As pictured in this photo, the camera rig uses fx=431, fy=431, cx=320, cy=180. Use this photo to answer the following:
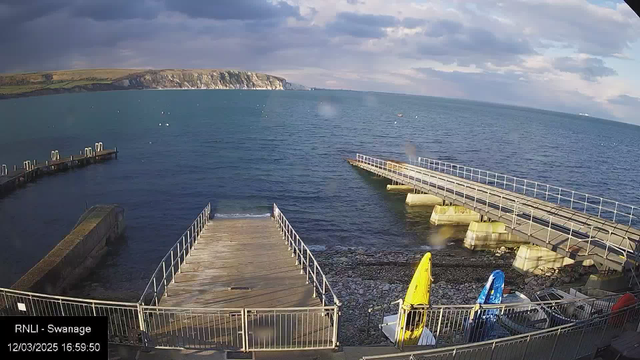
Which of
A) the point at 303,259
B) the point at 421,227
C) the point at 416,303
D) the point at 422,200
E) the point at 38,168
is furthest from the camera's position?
the point at 38,168

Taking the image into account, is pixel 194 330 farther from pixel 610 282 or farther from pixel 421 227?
pixel 421 227

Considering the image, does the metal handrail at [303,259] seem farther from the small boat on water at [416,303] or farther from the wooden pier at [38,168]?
the wooden pier at [38,168]

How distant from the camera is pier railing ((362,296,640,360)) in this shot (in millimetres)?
8984

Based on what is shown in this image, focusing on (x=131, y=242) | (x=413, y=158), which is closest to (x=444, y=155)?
(x=413, y=158)

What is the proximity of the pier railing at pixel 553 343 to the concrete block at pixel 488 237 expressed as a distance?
19.7m

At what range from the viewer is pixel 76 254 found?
2369 cm

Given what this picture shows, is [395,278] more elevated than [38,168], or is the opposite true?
[38,168]

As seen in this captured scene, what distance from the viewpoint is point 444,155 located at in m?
77.7

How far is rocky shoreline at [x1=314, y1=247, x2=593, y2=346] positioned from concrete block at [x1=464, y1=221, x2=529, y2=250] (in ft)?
3.10

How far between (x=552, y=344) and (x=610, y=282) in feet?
44.7

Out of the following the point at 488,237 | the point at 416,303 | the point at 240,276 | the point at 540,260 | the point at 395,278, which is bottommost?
the point at 395,278

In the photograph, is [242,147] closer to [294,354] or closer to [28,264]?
[28,264]

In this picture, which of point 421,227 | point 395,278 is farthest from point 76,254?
point 421,227

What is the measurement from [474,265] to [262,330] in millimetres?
18959
